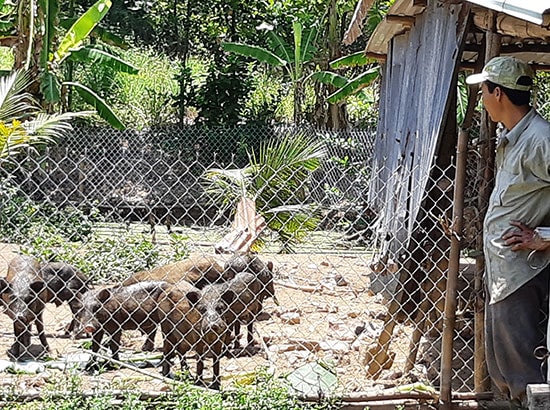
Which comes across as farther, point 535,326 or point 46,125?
point 46,125

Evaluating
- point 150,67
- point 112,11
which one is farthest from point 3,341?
point 150,67

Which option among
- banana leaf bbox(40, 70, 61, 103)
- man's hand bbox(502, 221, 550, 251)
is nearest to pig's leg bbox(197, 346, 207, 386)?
man's hand bbox(502, 221, 550, 251)

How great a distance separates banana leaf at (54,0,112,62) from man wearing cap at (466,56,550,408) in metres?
11.4

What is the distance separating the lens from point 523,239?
11.7 ft

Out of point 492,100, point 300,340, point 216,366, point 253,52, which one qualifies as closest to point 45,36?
point 253,52

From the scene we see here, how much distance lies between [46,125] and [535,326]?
9.06m

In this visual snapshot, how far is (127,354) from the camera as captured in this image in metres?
6.16

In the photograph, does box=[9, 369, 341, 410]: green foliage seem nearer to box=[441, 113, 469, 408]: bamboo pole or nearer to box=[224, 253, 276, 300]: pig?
box=[441, 113, 469, 408]: bamboo pole

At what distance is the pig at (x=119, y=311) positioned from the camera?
5.53 meters

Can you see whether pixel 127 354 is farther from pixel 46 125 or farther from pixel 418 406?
pixel 46 125

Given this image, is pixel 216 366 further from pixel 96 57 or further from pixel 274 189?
pixel 96 57

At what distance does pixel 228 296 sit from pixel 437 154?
193cm

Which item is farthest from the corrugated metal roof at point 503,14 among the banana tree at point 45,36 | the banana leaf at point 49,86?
the banana leaf at point 49,86

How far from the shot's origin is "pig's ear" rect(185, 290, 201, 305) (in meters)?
5.18
